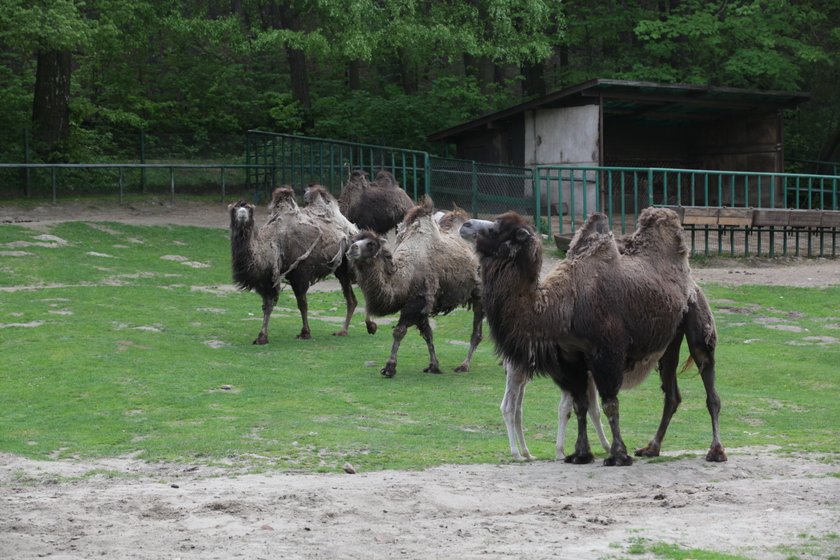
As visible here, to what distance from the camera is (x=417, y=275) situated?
13523mm

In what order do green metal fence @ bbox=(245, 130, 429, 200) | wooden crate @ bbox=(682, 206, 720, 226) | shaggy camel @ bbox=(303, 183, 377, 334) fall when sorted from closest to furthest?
shaggy camel @ bbox=(303, 183, 377, 334), wooden crate @ bbox=(682, 206, 720, 226), green metal fence @ bbox=(245, 130, 429, 200)

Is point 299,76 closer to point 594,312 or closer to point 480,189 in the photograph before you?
point 480,189

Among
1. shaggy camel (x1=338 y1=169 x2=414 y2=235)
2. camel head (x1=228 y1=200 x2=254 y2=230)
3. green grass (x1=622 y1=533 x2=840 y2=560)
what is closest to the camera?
green grass (x1=622 y1=533 x2=840 y2=560)

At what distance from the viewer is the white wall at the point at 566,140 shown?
2769 centimetres

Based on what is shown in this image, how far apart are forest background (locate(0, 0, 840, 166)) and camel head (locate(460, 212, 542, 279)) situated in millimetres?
17693

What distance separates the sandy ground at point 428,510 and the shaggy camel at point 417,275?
4.61 metres

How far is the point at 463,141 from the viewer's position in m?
32.7

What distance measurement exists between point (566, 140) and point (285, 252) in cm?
1355

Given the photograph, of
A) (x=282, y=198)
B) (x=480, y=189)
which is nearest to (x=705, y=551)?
(x=282, y=198)

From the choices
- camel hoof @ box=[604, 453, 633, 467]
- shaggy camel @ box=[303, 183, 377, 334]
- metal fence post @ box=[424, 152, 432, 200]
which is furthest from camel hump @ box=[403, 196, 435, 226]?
metal fence post @ box=[424, 152, 432, 200]

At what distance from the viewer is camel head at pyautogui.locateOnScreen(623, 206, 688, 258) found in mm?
9484

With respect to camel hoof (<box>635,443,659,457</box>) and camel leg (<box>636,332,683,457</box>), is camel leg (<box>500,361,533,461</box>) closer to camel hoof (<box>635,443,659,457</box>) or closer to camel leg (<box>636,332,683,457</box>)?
camel hoof (<box>635,443,659,457</box>)

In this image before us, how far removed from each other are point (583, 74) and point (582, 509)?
27500 millimetres

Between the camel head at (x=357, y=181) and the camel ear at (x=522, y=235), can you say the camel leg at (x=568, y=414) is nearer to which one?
the camel ear at (x=522, y=235)
